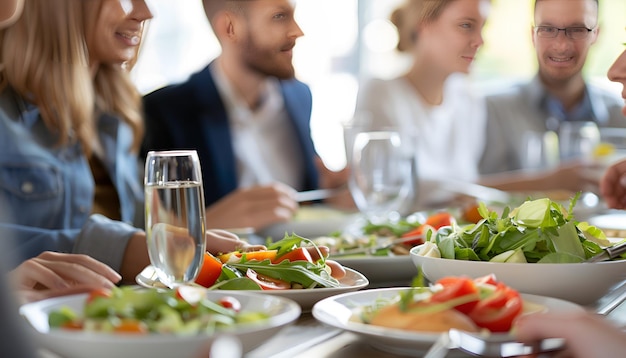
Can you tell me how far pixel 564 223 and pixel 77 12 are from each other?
899 mm

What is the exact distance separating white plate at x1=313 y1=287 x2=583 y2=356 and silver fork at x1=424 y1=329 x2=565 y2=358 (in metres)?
0.01

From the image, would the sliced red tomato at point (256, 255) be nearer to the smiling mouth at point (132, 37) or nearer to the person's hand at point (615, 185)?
the smiling mouth at point (132, 37)

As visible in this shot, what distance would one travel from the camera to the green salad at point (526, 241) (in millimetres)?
985

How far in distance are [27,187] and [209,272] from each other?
3.08 ft

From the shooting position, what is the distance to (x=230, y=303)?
752mm

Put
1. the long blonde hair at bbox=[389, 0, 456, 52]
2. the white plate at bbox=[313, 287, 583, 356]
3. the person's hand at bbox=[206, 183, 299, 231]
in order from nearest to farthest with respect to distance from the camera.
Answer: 1. the white plate at bbox=[313, 287, 583, 356]
2. the person's hand at bbox=[206, 183, 299, 231]
3. the long blonde hair at bbox=[389, 0, 456, 52]

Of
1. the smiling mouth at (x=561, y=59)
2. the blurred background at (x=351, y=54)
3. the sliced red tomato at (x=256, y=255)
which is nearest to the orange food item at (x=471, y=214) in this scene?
the smiling mouth at (x=561, y=59)

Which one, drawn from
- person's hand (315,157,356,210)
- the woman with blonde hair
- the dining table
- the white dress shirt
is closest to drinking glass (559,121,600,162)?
the woman with blonde hair

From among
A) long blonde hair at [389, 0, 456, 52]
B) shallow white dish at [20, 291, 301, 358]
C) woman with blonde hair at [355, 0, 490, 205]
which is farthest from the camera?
woman with blonde hair at [355, 0, 490, 205]

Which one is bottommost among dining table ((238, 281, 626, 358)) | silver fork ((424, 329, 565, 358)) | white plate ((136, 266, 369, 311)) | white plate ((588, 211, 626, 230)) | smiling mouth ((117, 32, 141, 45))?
white plate ((588, 211, 626, 230))

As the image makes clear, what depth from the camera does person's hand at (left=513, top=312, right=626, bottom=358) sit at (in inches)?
26.7

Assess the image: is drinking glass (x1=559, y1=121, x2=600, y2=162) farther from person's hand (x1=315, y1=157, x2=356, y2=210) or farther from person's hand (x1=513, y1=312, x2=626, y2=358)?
person's hand (x1=513, y1=312, x2=626, y2=358)

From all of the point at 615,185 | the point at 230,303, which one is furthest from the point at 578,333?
the point at 615,185

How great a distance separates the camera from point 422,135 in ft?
10.6
